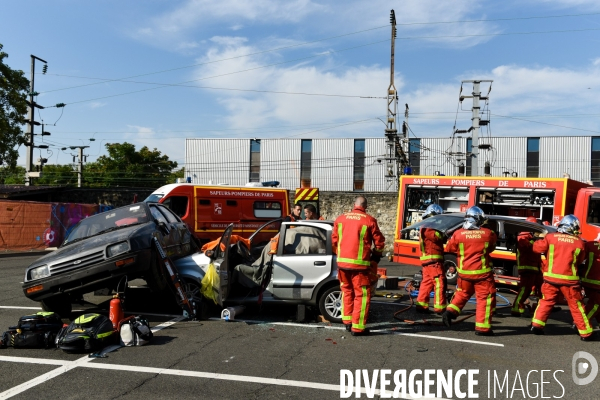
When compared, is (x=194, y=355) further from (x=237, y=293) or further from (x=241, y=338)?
(x=237, y=293)

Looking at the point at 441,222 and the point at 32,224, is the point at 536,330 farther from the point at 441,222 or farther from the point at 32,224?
the point at 32,224

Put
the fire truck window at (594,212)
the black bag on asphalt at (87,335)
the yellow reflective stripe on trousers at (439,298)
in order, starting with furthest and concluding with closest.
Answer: the fire truck window at (594,212) < the yellow reflective stripe on trousers at (439,298) < the black bag on asphalt at (87,335)

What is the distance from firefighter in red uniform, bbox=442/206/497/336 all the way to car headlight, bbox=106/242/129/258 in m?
4.55

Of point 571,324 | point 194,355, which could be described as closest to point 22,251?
point 194,355

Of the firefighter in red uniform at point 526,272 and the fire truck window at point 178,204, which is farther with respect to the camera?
the fire truck window at point 178,204

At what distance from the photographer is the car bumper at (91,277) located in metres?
7.32

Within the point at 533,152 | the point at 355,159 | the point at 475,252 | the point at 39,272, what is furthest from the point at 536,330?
the point at 533,152

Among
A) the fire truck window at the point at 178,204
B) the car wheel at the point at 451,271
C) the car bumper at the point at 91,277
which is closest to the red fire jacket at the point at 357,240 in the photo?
the car bumper at the point at 91,277

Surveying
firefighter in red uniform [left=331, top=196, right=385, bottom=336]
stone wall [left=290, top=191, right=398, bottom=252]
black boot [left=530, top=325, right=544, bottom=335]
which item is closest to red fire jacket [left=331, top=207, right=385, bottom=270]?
firefighter in red uniform [left=331, top=196, right=385, bottom=336]

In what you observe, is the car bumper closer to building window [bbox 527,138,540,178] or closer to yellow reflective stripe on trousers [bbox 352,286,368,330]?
yellow reflective stripe on trousers [bbox 352,286,368,330]

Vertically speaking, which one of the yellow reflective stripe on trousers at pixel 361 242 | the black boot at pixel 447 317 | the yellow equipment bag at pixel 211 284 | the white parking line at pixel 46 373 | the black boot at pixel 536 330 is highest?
the yellow reflective stripe on trousers at pixel 361 242

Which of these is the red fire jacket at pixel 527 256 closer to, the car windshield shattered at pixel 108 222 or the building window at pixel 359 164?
the car windshield shattered at pixel 108 222

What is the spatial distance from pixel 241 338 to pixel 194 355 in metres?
0.91

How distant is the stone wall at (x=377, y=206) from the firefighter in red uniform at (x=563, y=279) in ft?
55.2
